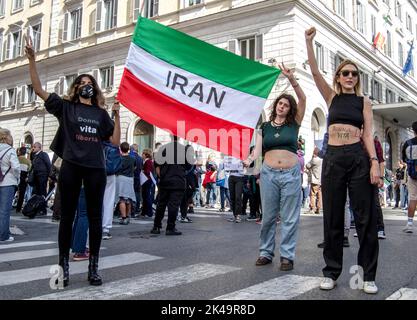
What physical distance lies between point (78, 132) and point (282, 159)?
219 cm

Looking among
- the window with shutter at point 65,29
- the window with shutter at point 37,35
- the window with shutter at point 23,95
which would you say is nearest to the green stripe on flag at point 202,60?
the window with shutter at point 65,29

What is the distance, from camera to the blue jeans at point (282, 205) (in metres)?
4.60

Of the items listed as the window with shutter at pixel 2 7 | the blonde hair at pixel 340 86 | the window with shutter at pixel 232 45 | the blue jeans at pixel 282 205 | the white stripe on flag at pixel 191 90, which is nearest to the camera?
the blonde hair at pixel 340 86

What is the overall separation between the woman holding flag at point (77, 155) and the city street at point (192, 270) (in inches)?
16.1

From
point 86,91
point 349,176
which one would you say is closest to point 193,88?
point 86,91

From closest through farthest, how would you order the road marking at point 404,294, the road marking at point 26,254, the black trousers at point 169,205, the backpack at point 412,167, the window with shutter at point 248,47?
the road marking at point 404,294 < the road marking at point 26,254 < the black trousers at point 169,205 < the backpack at point 412,167 < the window with shutter at point 248,47

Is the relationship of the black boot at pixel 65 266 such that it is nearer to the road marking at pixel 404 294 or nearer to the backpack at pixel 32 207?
the road marking at pixel 404 294

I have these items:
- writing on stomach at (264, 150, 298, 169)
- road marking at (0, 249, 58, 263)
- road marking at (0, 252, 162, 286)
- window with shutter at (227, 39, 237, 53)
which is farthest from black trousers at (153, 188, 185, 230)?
window with shutter at (227, 39, 237, 53)

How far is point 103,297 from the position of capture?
330 cm

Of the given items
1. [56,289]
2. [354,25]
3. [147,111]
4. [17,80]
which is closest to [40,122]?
[17,80]

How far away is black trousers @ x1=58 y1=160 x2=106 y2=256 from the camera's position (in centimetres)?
372

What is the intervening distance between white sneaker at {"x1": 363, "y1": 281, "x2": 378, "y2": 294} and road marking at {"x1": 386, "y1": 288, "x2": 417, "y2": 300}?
127 millimetres
